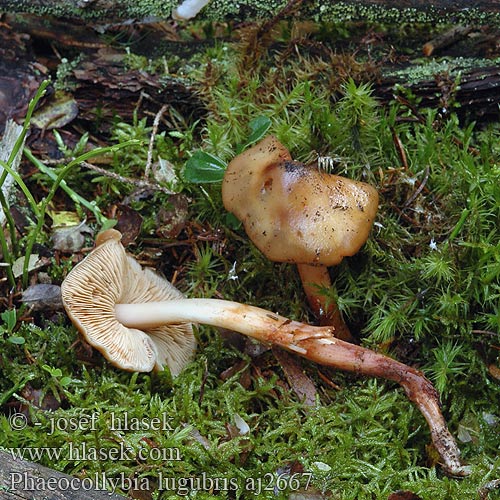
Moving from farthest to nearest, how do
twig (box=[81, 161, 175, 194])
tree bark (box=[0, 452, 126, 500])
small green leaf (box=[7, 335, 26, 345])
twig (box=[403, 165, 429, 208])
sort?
twig (box=[81, 161, 175, 194]) → twig (box=[403, 165, 429, 208]) → small green leaf (box=[7, 335, 26, 345]) → tree bark (box=[0, 452, 126, 500])

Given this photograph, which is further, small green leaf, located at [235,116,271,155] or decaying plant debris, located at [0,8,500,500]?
small green leaf, located at [235,116,271,155]

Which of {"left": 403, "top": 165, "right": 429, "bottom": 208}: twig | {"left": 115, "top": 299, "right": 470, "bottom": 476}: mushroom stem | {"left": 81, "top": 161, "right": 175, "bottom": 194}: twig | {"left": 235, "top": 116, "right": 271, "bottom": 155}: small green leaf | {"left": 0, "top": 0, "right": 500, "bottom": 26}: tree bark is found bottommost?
{"left": 115, "top": 299, "right": 470, "bottom": 476}: mushroom stem

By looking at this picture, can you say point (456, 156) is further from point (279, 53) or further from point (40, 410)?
point (40, 410)

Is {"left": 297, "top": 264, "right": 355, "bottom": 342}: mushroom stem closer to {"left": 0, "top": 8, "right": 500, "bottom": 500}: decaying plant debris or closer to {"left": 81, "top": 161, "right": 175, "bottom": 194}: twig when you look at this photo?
{"left": 0, "top": 8, "right": 500, "bottom": 500}: decaying plant debris

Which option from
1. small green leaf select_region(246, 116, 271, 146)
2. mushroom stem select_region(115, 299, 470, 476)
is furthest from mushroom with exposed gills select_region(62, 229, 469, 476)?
small green leaf select_region(246, 116, 271, 146)

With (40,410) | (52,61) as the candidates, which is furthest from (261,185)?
(52,61)

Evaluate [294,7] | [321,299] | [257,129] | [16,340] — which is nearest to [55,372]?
[16,340]

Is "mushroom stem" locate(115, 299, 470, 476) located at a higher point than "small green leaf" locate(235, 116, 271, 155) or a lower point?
lower
